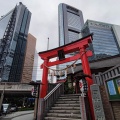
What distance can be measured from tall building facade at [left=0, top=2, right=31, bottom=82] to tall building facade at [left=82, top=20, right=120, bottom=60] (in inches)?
2180

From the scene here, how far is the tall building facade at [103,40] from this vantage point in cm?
8488

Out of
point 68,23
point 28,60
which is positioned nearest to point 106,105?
point 28,60

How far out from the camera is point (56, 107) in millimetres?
7375

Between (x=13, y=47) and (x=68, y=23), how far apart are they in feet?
249

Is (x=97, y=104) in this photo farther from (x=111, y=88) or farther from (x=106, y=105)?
(x=111, y=88)

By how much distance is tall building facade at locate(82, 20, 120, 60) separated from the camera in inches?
3342

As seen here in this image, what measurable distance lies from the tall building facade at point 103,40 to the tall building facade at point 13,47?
55.4 meters

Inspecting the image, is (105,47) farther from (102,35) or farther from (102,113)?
(102,113)

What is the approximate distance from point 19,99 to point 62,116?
1526 inches

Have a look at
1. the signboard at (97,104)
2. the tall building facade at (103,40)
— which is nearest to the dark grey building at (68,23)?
the tall building facade at (103,40)

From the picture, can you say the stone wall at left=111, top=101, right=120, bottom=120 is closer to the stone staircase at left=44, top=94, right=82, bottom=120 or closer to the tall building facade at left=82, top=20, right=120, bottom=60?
the stone staircase at left=44, top=94, right=82, bottom=120

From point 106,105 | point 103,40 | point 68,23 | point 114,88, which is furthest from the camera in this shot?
point 68,23

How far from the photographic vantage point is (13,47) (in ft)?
220

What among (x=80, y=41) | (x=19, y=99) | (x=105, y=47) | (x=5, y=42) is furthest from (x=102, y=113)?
(x=105, y=47)
